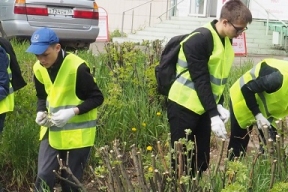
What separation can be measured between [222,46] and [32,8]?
20.0ft

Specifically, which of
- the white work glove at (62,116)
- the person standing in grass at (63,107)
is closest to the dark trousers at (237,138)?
the person standing in grass at (63,107)

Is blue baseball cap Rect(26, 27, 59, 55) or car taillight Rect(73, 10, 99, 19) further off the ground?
blue baseball cap Rect(26, 27, 59, 55)

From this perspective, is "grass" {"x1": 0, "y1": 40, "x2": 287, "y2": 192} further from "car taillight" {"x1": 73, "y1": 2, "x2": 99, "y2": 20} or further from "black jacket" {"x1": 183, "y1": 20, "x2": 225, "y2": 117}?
"car taillight" {"x1": 73, "y1": 2, "x2": 99, "y2": 20}

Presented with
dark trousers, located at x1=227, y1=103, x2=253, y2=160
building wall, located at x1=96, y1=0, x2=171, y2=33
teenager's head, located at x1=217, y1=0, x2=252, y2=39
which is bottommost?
building wall, located at x1=96, y1=0, x2=171, y2=33

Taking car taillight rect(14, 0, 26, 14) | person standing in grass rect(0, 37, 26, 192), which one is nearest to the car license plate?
car taillight rect(14, 0, 26, 14)

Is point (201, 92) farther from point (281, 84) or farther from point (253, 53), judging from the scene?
point (253, 53)

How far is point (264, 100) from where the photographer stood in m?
A: 4.16

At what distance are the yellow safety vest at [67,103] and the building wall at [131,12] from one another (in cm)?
1543

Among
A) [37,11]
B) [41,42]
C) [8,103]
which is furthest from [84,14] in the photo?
[41,42]

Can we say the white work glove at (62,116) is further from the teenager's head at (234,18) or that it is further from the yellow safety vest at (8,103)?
the teenager's head at (234,18)

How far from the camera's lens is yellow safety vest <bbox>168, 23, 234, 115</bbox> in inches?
149

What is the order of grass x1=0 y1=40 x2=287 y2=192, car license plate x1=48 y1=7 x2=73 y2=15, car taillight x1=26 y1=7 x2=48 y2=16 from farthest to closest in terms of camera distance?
car license plate x1=48 y1=7 x2=73 y2=15
car taillight x1=26 y1=7 x2=48 y2=16
grass x1=0 y1=40 x2=287 y2=192

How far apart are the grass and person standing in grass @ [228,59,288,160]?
0.27 meters

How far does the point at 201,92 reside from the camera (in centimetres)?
374
